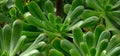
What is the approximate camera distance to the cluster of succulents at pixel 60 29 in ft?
2.85

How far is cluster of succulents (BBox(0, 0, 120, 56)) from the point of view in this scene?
2.85 feet

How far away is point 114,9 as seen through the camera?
116cm

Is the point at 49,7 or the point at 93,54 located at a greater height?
the point at 49,7

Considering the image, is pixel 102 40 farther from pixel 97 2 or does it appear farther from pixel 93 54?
pixel 97 2

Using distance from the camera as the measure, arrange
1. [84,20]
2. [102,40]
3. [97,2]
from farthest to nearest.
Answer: [97,2]
[84,20]
[102,40]

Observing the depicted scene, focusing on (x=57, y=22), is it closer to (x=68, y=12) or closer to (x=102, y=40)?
(x=68, y=12)

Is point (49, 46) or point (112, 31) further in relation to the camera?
point (112, 31)

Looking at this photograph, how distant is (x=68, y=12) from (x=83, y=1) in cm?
12

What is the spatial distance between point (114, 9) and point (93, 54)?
36cm

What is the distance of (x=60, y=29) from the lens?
3.30ft

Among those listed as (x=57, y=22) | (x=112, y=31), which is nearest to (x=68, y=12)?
(x=57, y=22)

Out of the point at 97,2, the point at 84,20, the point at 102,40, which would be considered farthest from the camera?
the point at 97,2

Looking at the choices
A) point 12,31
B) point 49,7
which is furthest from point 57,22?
point 12,31

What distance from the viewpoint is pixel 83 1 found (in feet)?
3.80
